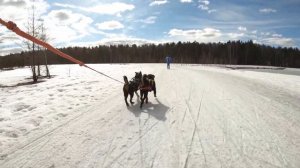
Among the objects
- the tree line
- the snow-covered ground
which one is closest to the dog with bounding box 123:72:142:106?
the snow-covered ground

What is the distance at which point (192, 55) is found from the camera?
370 ft

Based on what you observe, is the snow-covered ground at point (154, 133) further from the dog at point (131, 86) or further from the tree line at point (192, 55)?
the tree line at point (192, 55)

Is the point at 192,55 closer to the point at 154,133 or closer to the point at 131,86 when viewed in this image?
the point at 131,86

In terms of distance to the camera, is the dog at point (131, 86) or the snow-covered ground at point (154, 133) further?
the dog at point (131, 86)

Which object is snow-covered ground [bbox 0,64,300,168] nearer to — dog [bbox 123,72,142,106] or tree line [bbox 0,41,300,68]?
dog [bbox 123,72,142,106]

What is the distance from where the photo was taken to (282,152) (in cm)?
552

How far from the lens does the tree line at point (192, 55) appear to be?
106312mm

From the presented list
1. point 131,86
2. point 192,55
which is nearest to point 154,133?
point 131,86

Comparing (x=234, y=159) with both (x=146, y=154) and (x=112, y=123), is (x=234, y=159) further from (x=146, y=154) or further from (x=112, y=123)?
(x=112, y=123)

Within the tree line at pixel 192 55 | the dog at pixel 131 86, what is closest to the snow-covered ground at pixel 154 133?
the dog at pixel 131 86

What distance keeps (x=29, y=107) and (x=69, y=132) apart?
4.09 meters

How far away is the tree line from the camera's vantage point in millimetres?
106312

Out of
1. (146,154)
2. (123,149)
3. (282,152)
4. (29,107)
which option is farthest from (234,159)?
(29,107)

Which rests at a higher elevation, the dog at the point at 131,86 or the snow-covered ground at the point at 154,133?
the dog at the point at 131,86
